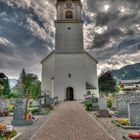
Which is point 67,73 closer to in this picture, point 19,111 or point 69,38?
point 69,38

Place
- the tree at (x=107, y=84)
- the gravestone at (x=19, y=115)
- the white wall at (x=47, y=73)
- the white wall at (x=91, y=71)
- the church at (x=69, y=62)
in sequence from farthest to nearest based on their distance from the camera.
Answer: the tree at (x=107, y=84) < the white wall at (x=91, y=71) < the white wall at (x=47, y=73) < the church at (x=69, y=62) < the gravestone at (x=19, y=115)

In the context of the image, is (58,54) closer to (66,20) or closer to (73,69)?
(73,69)

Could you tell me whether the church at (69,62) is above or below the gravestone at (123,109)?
above

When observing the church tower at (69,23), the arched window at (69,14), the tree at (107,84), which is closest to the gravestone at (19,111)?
the church tower at (69,23)

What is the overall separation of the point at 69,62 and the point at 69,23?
8.94 meters

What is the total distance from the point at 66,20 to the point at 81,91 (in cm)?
1574

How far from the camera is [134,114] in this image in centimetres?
870

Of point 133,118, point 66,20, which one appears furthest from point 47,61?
point 133,118

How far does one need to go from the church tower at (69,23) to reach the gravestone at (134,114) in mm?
27324

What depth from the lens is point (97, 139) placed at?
254 inches

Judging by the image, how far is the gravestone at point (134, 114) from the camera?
8.58 metres

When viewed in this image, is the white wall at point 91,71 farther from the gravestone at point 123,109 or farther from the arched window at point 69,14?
the gravestone at point 123,109

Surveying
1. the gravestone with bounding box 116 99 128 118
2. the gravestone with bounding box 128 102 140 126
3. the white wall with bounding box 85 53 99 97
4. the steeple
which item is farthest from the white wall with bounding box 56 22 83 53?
the gravestone with bounding box 128 102 140 126

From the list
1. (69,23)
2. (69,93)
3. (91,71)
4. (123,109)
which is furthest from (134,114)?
(69,23)
